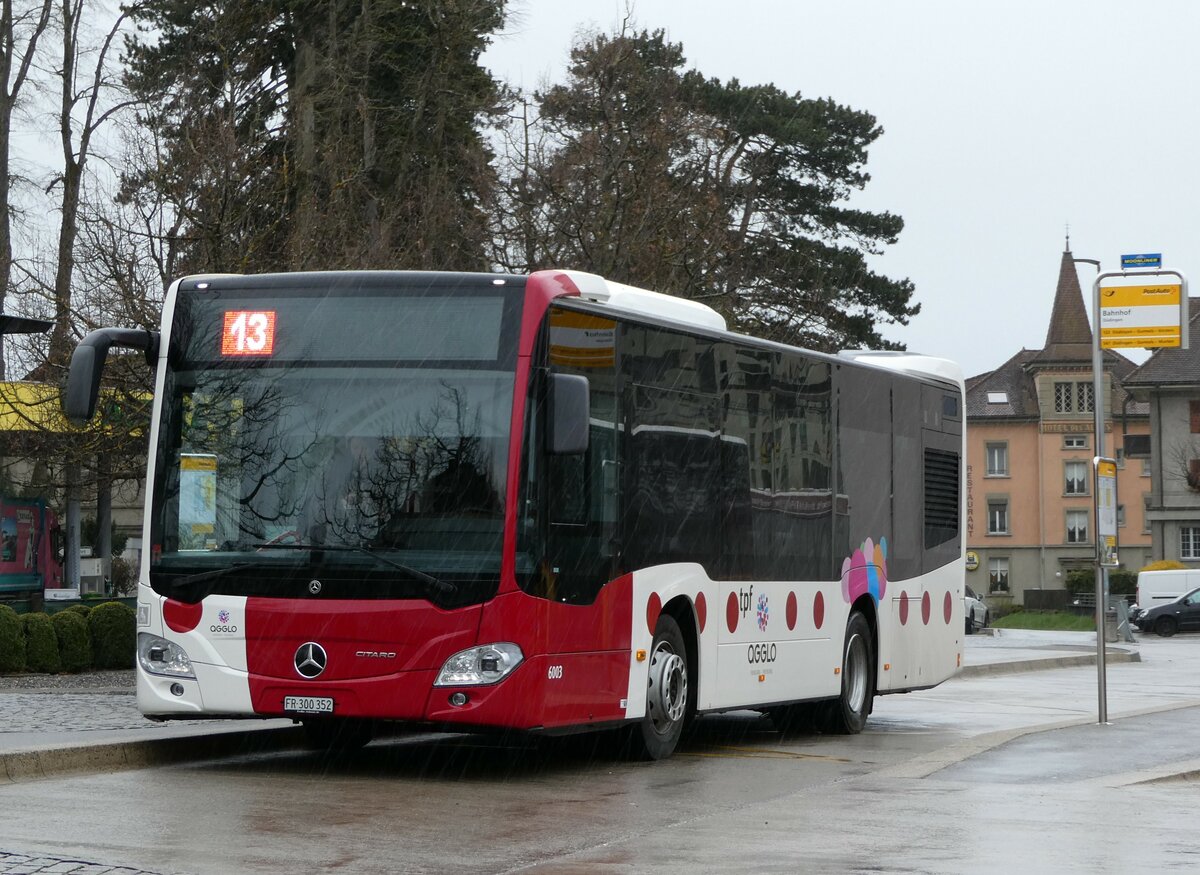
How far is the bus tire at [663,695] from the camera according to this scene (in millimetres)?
13859

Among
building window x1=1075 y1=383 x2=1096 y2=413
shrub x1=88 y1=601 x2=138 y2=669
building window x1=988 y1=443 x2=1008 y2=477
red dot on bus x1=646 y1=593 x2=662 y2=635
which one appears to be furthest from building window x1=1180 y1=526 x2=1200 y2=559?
red dot on bus x1=646 y1=593 x2=662 y2=635

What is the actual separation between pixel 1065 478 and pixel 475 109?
67.8m

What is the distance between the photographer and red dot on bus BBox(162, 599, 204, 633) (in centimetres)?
1260

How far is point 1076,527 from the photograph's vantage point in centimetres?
9912

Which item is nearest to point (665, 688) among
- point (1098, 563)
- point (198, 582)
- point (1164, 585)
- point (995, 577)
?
point (198, 582)

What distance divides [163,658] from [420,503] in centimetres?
196

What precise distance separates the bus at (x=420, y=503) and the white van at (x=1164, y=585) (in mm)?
52881

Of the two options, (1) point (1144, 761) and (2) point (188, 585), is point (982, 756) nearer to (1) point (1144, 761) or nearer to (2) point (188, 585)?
(1) point (1144, 761)

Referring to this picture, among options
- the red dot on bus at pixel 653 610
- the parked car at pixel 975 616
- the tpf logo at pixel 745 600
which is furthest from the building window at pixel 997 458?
the red dot on bus at pixel 653 610

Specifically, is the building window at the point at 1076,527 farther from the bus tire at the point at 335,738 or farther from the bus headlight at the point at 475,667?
the bus headlight at the point at 475,667

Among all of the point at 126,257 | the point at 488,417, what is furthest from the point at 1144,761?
the point at 126,257

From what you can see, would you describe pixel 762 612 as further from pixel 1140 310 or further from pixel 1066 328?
pixel 1066 328

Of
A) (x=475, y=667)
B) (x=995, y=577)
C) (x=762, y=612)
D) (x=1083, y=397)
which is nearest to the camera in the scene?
(x=475, y=667)

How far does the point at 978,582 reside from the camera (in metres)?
101
